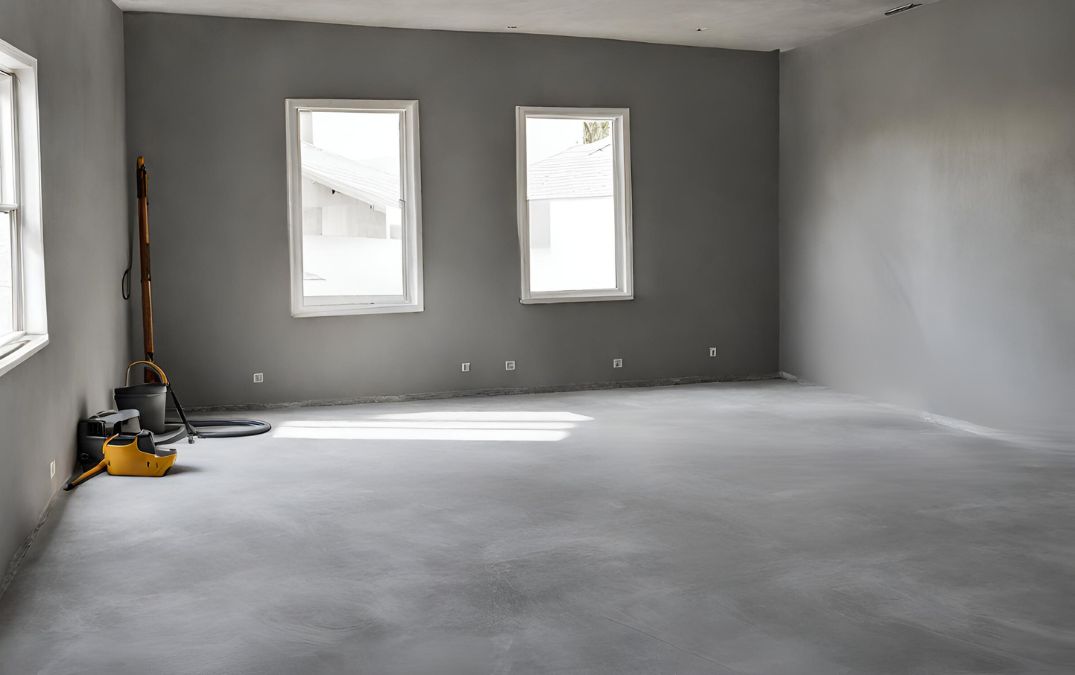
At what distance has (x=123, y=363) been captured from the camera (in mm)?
7254

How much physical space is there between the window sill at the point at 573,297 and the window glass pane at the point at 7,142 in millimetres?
4463

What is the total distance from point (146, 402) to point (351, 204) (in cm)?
234

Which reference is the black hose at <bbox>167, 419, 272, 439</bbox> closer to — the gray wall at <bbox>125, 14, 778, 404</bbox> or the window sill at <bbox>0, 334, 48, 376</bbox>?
the gray wall at <bbox>125, 14, 778, 404</bbox>

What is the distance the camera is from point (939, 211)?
7.27m

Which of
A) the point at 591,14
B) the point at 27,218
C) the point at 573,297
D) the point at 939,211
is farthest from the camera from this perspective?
the point at 573,297

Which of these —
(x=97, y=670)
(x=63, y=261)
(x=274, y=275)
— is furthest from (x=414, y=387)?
(x=97, y=670)

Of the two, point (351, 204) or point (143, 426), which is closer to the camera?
point (143, 426)

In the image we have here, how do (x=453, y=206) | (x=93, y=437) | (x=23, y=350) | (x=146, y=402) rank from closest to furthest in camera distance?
(x=23, y=350) < (x=93, y=437) < (x=146, y=402) < (x=453, y=206)

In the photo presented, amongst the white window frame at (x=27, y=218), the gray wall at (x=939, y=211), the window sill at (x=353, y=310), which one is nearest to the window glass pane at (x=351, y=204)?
the window sill at (x=353, y=310)

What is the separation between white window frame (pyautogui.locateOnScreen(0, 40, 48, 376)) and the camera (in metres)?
4.80

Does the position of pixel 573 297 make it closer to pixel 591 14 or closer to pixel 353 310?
pixel 353 310

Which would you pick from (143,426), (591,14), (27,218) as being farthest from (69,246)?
(591,14)

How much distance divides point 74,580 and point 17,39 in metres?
2.35

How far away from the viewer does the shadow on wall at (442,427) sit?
22.2 feet
